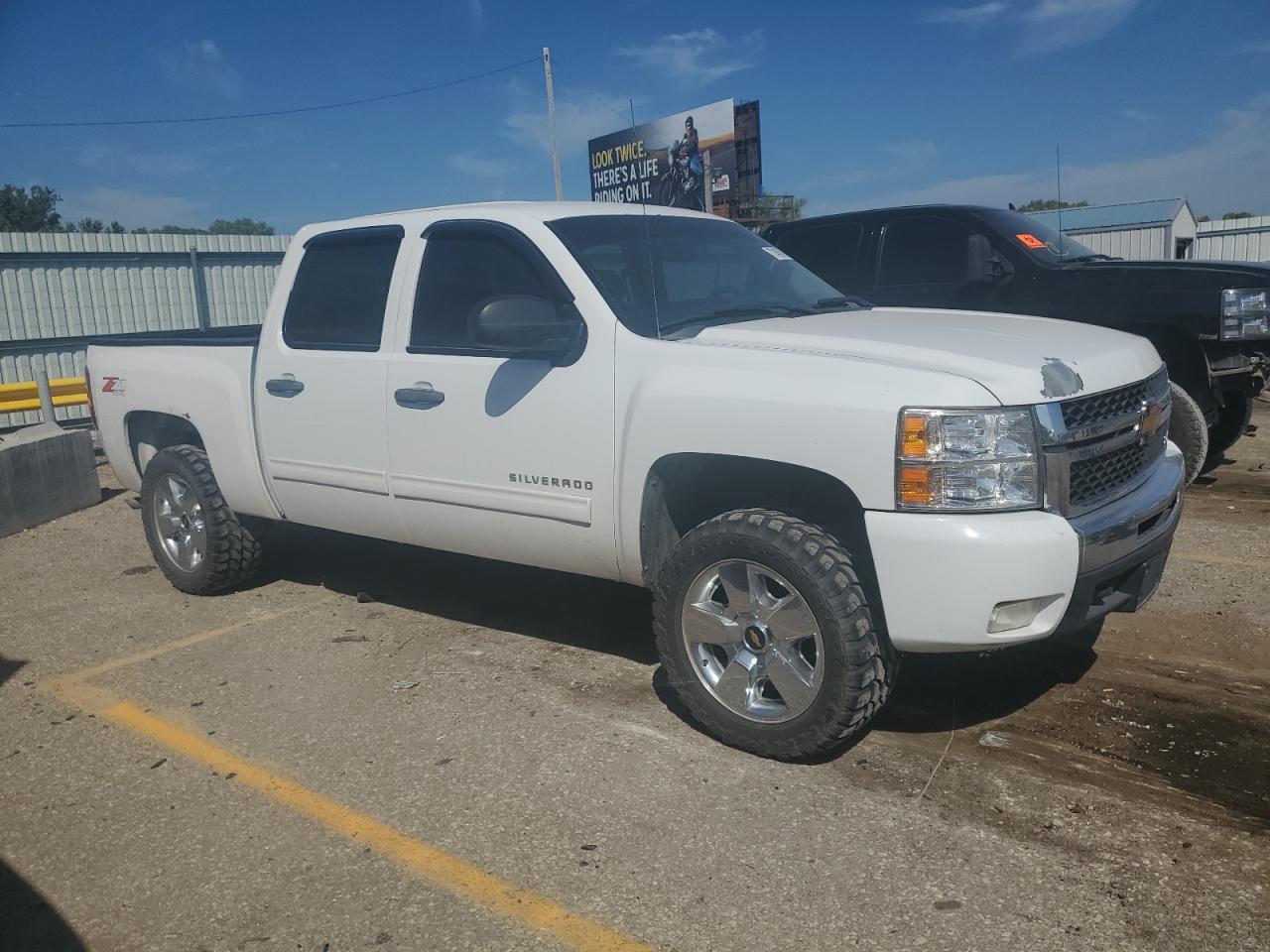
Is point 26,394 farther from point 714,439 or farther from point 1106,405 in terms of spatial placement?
point 1106,405

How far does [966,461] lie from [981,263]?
444 centimetres

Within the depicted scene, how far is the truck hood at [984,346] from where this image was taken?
11.3 feet

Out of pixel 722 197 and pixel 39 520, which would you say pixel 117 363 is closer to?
pixel 39 520

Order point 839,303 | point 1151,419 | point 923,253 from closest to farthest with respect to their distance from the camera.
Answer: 1. point 1151,419
2. point 839,303
3. point 923,253

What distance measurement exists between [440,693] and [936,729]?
2.00 meters

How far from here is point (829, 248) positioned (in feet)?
27.5

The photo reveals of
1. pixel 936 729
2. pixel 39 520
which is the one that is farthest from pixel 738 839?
pixel 39 520

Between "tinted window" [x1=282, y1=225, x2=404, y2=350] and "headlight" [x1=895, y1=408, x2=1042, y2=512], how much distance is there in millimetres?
2616

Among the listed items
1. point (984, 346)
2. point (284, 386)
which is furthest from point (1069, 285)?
point (284, 386)

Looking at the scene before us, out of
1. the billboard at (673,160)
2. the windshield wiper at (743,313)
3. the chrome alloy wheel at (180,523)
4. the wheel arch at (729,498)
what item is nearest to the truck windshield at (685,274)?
the windshield wiper at (743,313)

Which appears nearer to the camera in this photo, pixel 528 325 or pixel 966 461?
pixel 966 461

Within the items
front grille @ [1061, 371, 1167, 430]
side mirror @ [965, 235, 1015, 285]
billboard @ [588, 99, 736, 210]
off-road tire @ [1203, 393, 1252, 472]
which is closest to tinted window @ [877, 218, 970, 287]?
side mirror @ [965, 235, 1015, 285]

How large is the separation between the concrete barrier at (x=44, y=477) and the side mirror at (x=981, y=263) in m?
7.07

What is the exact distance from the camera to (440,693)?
455 cm
